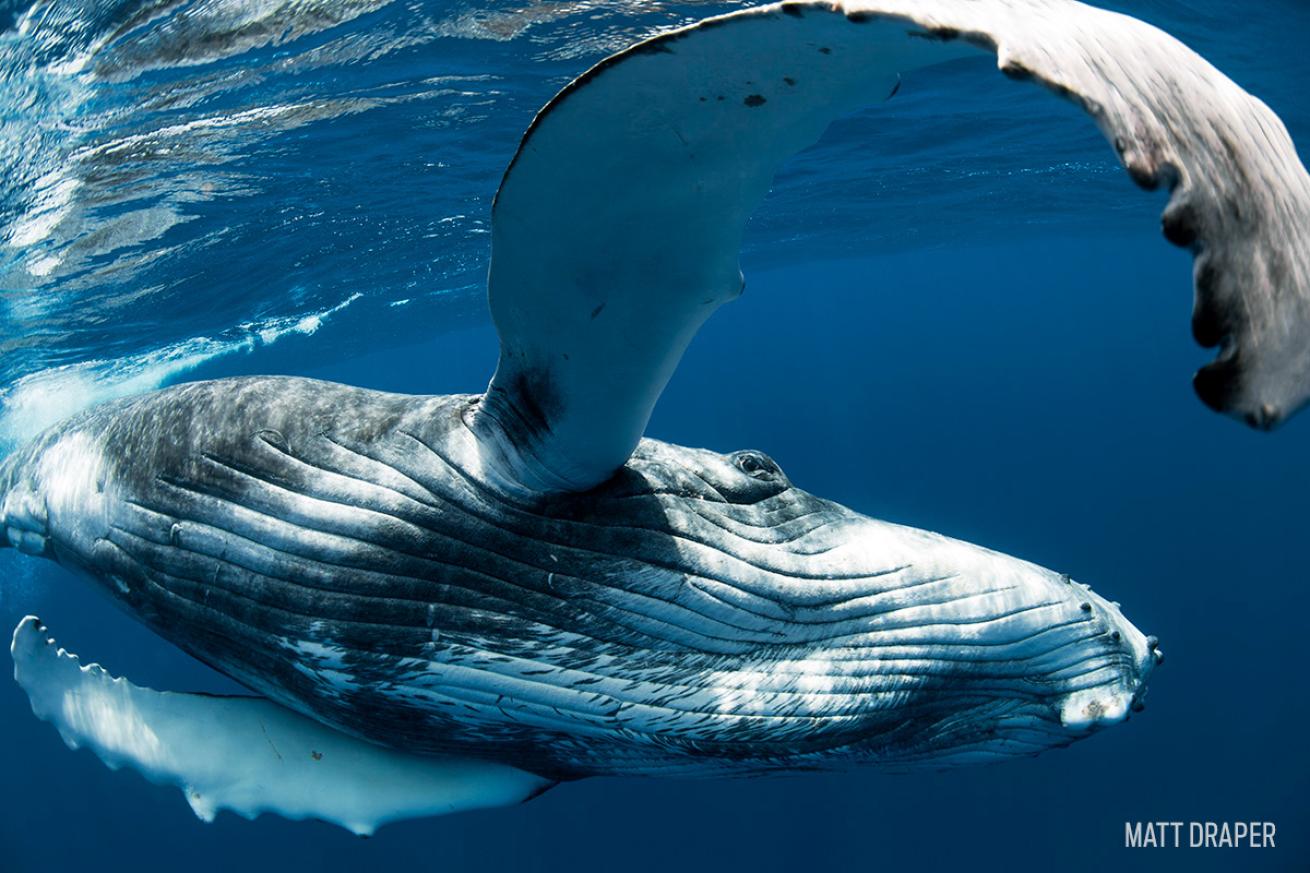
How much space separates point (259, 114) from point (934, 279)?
6190 centimetres

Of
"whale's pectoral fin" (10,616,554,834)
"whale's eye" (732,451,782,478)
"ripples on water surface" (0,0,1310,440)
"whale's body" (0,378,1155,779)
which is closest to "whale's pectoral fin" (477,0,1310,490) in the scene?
"whale's body" (0,378,1155,779)

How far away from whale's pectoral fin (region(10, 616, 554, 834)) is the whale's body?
0.43 metres

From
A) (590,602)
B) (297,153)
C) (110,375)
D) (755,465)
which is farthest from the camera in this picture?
(110,375)

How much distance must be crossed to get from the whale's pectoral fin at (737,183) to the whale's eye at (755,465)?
630 mm

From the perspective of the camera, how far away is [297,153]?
11.9 meters

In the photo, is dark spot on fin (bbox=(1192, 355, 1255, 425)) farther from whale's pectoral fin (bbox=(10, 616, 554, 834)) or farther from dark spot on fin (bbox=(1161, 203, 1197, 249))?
whale's pectoral fin (bbox=(10, 616, 554, 834))

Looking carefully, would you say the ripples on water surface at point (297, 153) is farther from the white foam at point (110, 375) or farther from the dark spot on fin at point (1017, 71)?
the dark spot on fin at point (1017, 71)

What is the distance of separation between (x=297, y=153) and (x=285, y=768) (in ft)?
34.7

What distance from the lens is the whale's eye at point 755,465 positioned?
3115 millimetres

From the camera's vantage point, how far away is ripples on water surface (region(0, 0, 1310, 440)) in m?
8.26

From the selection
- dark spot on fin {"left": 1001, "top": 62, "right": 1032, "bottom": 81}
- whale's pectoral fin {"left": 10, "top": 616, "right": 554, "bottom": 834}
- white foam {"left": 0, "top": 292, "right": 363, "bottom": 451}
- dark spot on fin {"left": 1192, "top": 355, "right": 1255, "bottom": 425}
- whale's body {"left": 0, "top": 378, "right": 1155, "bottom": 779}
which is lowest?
white foam {"left": 0, "top": 292, "right": 363, "bottom": 451}

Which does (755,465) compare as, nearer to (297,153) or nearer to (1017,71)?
(1017,71)

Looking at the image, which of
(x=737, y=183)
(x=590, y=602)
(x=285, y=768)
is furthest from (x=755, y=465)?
(x=285, y=768)

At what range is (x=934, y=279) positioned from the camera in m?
65.2
